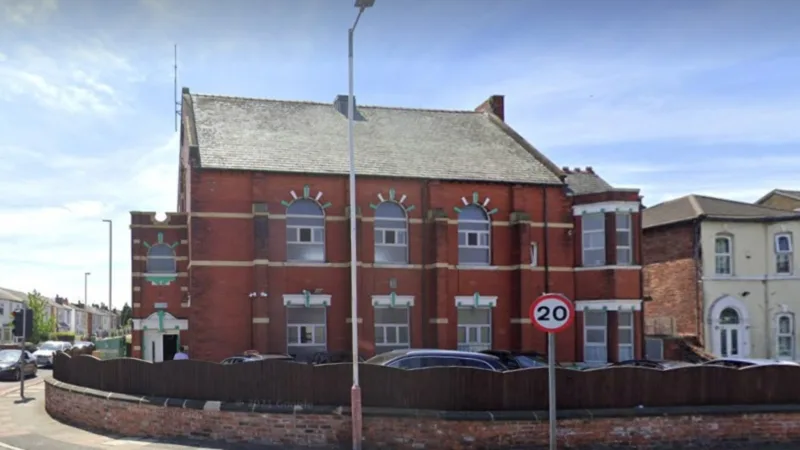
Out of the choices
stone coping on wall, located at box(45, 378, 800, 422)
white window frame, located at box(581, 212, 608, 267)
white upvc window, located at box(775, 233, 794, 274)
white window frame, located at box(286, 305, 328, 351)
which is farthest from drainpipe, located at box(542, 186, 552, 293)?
stone coping on wall, located at box(45, 378, 800, 422)

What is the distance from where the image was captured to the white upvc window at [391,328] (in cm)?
2888

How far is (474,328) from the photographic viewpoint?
29.9m

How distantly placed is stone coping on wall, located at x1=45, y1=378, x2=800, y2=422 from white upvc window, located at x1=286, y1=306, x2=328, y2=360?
1159 centimetres

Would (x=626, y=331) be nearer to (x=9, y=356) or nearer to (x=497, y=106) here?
(x=497, y=106)

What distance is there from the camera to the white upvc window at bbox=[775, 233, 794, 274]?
3316cm

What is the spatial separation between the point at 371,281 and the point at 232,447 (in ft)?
46.4

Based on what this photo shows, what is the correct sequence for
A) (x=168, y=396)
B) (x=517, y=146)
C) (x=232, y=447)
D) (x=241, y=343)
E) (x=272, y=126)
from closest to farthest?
(x=232, y=447)
(x=168, y=396)
(x=241, y=343)
(x=272, y=126)
(x=517, y=146)

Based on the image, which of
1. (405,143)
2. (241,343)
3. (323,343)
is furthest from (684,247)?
(241,343)

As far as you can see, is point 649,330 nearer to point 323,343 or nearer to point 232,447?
point 323,343

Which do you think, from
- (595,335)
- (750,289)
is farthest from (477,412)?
(750,289)

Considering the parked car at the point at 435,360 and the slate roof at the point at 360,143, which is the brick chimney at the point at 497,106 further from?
the parked car at the point at 435,360

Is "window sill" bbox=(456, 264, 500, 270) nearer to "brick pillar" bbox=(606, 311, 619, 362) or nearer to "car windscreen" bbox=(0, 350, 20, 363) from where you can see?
"brick pillar" bbox=(606, 311, 619, 362)

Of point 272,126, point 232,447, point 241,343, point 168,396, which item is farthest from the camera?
point 272,126

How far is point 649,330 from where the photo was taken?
35.8m
